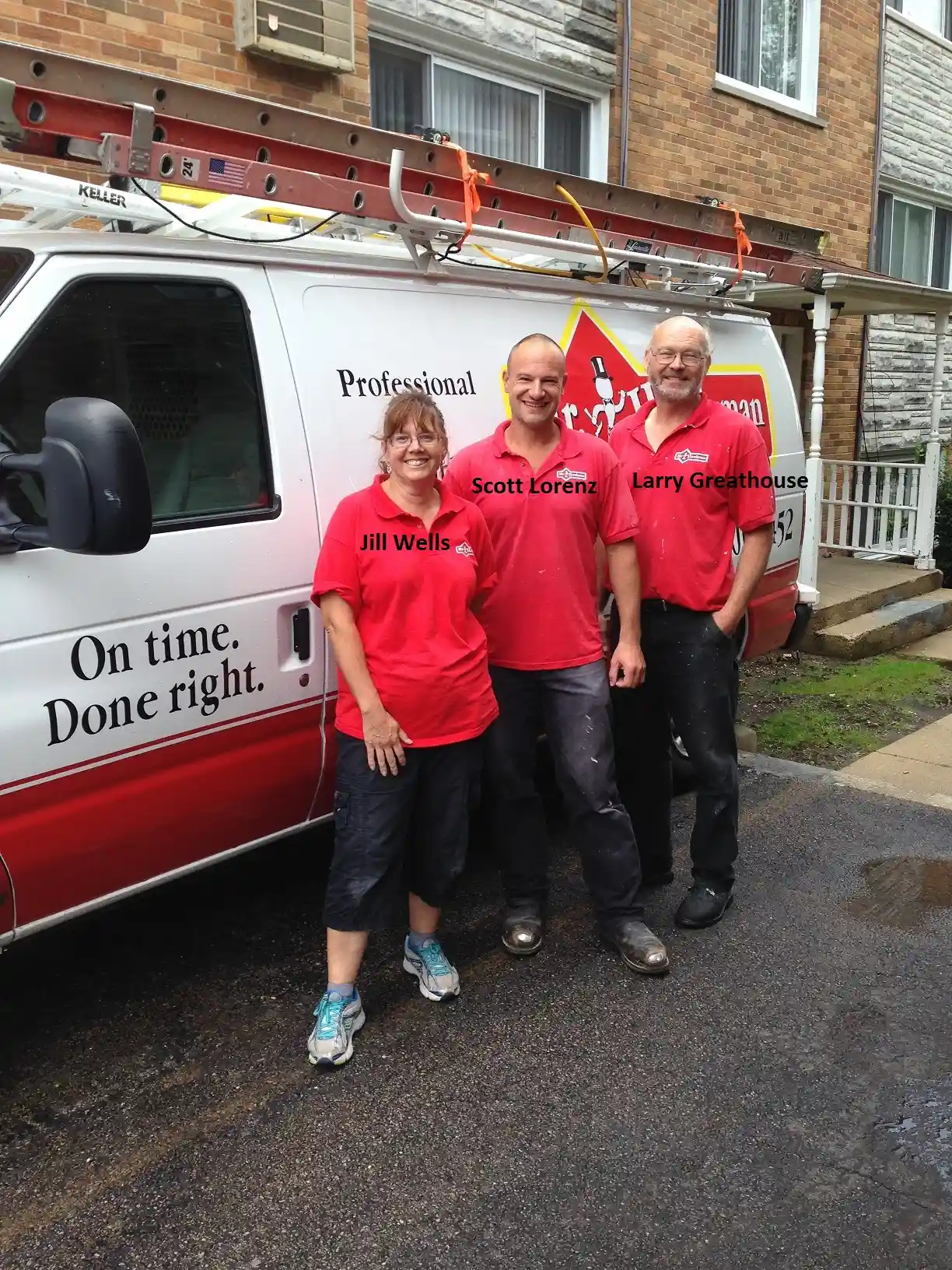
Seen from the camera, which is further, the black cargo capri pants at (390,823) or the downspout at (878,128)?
the downspout at (878,128)

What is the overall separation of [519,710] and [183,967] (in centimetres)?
140

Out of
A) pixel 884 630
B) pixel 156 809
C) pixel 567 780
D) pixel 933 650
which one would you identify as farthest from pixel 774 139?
pixel 156 809

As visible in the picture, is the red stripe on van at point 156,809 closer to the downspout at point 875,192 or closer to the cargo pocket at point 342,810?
the cargo pocket at point 342,810

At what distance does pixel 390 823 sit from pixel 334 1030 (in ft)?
2.02

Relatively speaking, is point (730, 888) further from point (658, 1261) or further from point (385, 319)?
point (385, 319)

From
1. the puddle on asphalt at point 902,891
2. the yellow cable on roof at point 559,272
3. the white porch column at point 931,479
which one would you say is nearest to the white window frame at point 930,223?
the white porch column at point 931,479

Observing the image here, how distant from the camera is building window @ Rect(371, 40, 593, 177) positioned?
785 centimetres

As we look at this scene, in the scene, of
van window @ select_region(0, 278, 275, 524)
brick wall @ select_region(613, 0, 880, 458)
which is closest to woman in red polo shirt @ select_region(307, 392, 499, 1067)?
van window @ select_region(0, 278, 275, 524)

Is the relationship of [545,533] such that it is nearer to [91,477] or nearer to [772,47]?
[91,477]

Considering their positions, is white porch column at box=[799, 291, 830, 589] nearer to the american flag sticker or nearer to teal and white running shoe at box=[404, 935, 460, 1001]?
teal and white running shoe at box=[404, 935, 460, 1001]

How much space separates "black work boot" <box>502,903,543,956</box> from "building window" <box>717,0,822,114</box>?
29.1 ft

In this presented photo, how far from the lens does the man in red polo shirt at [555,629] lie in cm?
353

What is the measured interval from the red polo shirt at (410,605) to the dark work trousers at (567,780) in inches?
17.8

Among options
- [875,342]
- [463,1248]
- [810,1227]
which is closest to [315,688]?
[463,1248]
